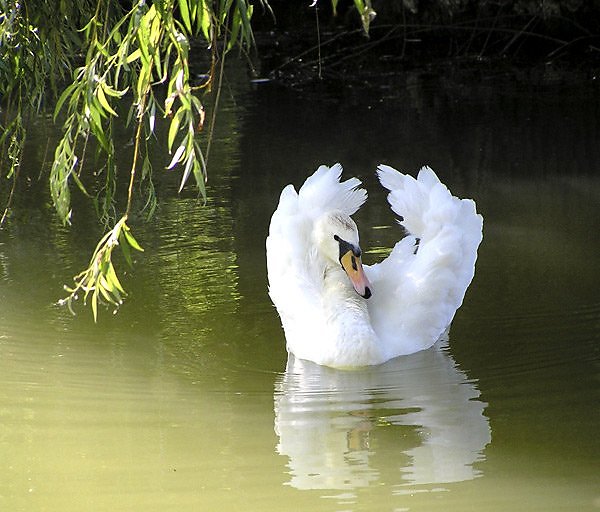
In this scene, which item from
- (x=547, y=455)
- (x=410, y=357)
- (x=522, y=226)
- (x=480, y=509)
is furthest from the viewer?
(x=522, y=226)

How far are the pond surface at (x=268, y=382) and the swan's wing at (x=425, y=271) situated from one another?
0.61 feet

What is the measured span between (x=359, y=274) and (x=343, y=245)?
0.24 meters

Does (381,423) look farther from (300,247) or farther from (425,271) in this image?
(300,247)

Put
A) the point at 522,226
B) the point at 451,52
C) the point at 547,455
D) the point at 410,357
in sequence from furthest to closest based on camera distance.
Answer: the point at 451,52
the point at 522,226
the point at 410,357
the point at 547,455

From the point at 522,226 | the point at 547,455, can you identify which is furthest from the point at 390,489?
the point at 522,226

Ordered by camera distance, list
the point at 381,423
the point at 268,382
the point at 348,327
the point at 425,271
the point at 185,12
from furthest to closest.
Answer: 1. the point at 425,271
2. the point at 348,327
3. the point at 268,382
4. the point at 381,423
5. the point at 185,12

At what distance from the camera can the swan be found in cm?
648

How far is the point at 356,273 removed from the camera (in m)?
6.66

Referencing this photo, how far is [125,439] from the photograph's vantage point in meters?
5.37

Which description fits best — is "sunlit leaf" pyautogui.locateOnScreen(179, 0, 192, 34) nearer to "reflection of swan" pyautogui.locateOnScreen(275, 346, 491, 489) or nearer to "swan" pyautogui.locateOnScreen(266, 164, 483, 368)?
"reflection of swan" pyautogui.locateOnScreen(275, 346, 491, 489)

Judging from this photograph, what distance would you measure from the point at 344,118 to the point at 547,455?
9.02 m

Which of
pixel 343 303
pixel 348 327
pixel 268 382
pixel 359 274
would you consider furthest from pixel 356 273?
pixel 268 382

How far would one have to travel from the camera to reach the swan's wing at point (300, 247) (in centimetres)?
670

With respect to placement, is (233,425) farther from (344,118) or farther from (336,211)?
(344,118)
